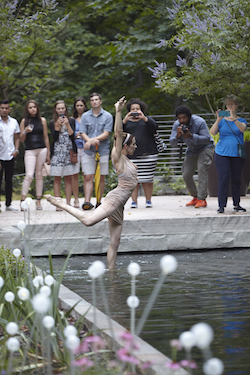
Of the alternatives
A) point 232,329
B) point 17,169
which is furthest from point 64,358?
point 17,169

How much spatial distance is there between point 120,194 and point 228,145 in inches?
120

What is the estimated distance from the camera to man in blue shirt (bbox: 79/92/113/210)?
9.95 metres

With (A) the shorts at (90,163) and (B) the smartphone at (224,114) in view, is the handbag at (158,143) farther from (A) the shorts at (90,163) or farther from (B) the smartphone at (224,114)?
(B) the smartphone at (224,114)

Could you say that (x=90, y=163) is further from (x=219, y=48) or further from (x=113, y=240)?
(x=113, y=240)

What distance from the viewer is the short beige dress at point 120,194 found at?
6.50 meters

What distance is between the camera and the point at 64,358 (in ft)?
10.7

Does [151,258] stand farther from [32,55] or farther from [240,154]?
[32,55]

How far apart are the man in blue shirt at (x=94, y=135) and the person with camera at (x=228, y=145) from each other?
73.6 inches

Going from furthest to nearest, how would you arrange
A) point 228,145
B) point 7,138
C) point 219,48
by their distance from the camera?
point 7,138, point 219,48, point 228,145

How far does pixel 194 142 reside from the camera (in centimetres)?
1004

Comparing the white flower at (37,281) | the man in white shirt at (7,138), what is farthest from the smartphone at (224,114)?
the white flower at (37,281)

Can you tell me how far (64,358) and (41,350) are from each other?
0.70 feet

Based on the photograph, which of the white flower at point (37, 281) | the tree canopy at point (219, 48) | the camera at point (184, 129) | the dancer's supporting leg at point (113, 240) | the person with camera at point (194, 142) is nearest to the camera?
the white flower at point (37, 281)

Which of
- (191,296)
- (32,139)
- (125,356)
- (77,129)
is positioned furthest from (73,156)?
(125,356)
